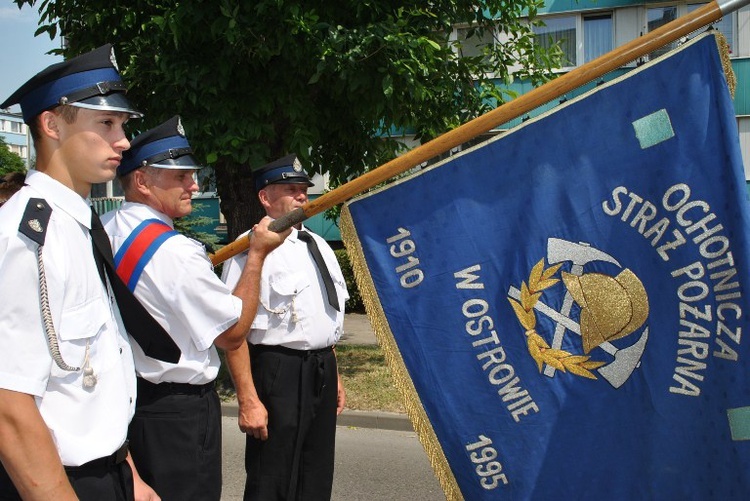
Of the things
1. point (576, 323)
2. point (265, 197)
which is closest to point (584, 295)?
point (576, 323)

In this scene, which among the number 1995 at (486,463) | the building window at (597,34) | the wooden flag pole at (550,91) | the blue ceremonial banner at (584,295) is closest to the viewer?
the wooden flag pole at (550,91)

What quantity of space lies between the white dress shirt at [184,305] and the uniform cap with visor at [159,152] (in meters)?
0.29

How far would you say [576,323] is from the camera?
7.67 ft

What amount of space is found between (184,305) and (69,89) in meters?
0.85

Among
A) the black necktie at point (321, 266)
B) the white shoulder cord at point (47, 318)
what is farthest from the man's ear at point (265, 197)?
the white shoulder cord at point (47, 318)

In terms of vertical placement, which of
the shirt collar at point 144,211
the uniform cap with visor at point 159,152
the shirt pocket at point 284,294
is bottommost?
the shirt pocket at point 284,294

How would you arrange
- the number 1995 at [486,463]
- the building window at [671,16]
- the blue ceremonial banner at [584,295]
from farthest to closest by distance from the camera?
the building window at [671,16] < the number 1995 at [486,463] < the blue ceremonial banner at [584,295]

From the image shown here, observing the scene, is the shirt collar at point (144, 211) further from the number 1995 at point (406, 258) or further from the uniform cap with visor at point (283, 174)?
the uniform cap with visor at point (283, 174)

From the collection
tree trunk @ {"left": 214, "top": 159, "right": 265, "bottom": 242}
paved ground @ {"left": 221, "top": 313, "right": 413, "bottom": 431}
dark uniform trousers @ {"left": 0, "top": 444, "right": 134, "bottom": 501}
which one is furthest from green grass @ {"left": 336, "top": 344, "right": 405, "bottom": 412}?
dark uniform trousers @ {"left": 0, "top": 444, "right": 134, "bottom": 501}

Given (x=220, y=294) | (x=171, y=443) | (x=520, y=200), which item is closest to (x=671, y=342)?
(x=520, y=200)

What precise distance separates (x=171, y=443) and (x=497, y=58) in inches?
246

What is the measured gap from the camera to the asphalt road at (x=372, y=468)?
4.85m

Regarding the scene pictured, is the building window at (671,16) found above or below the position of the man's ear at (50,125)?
above

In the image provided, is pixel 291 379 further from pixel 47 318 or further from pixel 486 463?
pixel 47 318
